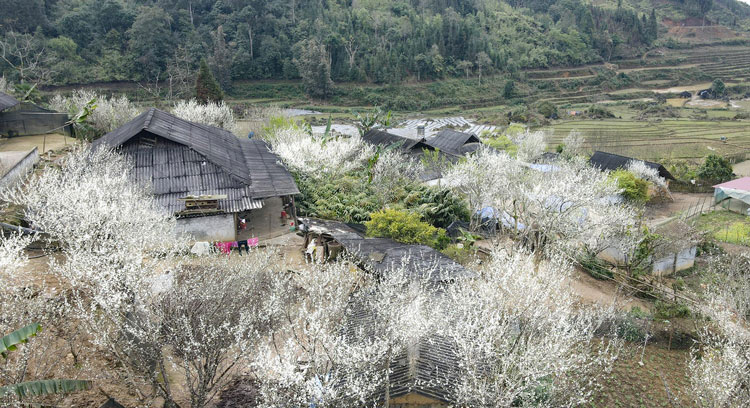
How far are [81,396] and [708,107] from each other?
88338mm

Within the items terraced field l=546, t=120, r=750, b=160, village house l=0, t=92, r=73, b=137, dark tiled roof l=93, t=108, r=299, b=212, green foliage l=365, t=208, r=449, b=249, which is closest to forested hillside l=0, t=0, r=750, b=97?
village house l=0, t=92, r=73, b=137

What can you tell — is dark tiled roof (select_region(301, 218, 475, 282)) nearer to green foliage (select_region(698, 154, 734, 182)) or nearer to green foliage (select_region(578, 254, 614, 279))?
green foliage (select_region(578, 254, 614, 279))

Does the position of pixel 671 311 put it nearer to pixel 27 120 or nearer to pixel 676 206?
pixel 676 206

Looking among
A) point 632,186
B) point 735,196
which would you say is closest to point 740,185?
point 735,196

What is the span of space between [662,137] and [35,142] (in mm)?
59344

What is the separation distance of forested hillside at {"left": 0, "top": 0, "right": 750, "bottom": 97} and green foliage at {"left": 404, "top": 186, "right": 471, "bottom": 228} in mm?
37085

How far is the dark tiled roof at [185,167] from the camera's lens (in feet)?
65.5

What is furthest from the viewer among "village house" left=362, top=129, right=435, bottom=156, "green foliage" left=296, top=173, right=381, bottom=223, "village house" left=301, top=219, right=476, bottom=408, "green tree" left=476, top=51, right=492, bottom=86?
"green tree" left=476, top=51, right=492, bottom=86

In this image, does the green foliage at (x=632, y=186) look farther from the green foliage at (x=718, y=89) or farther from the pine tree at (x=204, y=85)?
the green foliage at (x=718, y=89)

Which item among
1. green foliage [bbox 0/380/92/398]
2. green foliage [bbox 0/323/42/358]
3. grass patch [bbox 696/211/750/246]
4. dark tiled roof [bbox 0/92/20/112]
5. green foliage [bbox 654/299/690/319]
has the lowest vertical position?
green foliage [bbox 654/299/690/319]

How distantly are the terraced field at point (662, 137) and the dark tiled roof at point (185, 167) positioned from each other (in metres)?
37.9

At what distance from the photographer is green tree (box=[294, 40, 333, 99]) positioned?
241ft

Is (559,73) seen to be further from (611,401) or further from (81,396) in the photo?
(81,396)

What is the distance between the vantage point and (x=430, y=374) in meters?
10.7
